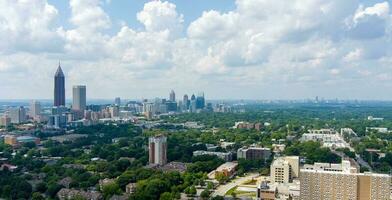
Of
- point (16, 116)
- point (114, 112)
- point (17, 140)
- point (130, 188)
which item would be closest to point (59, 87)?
point (114, 112)

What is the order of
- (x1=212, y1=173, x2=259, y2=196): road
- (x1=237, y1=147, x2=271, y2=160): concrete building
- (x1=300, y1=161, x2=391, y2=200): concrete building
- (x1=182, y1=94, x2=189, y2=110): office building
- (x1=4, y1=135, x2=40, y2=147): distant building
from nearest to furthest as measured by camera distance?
1. (x1=300, y1=161, x2=391, y2=200): concrete building
2. (x1=212, y1=173, x2=259, y2=196): road
3. (x1=237, y1=147, x2=271, y2=160): concrete building
4. (x1=4, y1=135, x2=40, y2=147): distant building
5. (x1=182, y1=94, x2=189, y2=110): office building

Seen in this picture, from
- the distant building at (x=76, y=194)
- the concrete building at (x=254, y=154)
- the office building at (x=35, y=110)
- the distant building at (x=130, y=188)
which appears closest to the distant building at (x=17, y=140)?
the concrete building at (x=254, y=154)

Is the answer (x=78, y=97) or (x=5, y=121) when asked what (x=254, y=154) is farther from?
(x=78, y=97)

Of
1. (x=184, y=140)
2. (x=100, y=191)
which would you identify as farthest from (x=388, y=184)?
(x=184, y=140)

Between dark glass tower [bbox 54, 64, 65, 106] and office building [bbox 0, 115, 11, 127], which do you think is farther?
dark glass tower [bbox 54, 64, 65, 106]

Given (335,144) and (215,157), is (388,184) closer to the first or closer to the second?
(215,157)

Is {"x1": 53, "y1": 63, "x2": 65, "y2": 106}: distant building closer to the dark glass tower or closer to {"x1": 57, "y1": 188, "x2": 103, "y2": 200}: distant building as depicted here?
the dark glass tower

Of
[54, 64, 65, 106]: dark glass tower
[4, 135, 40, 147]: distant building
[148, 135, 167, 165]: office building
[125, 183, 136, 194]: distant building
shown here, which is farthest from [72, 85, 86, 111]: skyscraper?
[125, 183, 136, 194]: distant building
